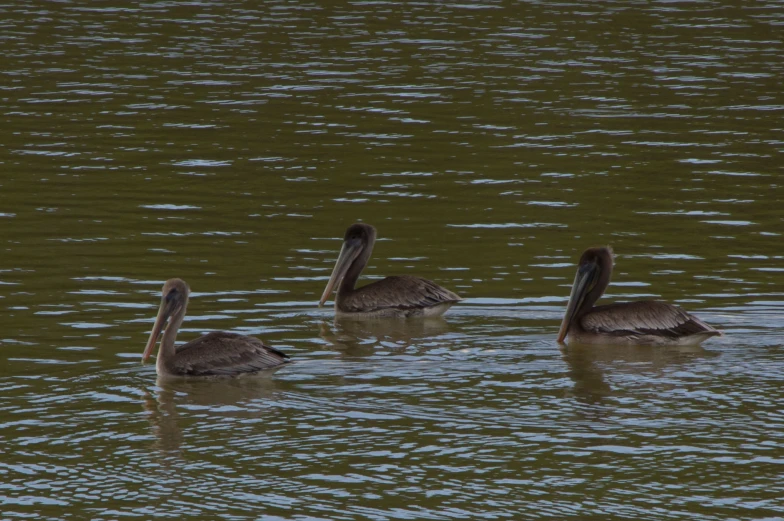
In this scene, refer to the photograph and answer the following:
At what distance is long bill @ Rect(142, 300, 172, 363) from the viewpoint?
379 inches

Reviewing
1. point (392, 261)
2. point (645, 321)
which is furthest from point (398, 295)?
point (645, 321)

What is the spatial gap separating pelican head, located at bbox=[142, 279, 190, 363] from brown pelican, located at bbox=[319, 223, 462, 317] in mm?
1813

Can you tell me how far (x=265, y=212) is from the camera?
47.3 ft

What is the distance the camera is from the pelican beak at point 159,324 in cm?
962

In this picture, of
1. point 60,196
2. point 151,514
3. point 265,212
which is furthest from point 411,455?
point 60,196

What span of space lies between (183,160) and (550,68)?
7.93 metres

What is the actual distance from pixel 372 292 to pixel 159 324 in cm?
217

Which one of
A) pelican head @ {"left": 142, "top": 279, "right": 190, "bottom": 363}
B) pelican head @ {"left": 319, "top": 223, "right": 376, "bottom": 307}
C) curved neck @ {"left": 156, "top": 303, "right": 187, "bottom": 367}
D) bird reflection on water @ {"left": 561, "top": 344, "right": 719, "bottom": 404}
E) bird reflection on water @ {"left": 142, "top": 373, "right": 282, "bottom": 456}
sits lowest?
bird reflection on water @ {"left": 142, "top": 373, "right": 282, "bottom": 456}

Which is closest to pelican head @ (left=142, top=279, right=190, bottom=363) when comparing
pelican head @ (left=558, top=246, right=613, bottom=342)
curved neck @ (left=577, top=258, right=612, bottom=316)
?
pelican head @ (left=558, top=246, right=613, bottom=342)

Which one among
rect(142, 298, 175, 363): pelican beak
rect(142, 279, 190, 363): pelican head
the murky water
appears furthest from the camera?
rect(142, 279, 190, 363): pelican head

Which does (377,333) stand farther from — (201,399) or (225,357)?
(201,399)

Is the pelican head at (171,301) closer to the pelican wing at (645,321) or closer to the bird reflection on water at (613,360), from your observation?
the bird reflection on water at (613,360)

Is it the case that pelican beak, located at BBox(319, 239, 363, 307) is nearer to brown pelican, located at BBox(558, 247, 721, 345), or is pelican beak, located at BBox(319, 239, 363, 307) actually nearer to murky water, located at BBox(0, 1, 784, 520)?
murky water, located at BBox(0, 1, 784, 520)

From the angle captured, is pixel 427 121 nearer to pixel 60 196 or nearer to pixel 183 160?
pixel 183 160
